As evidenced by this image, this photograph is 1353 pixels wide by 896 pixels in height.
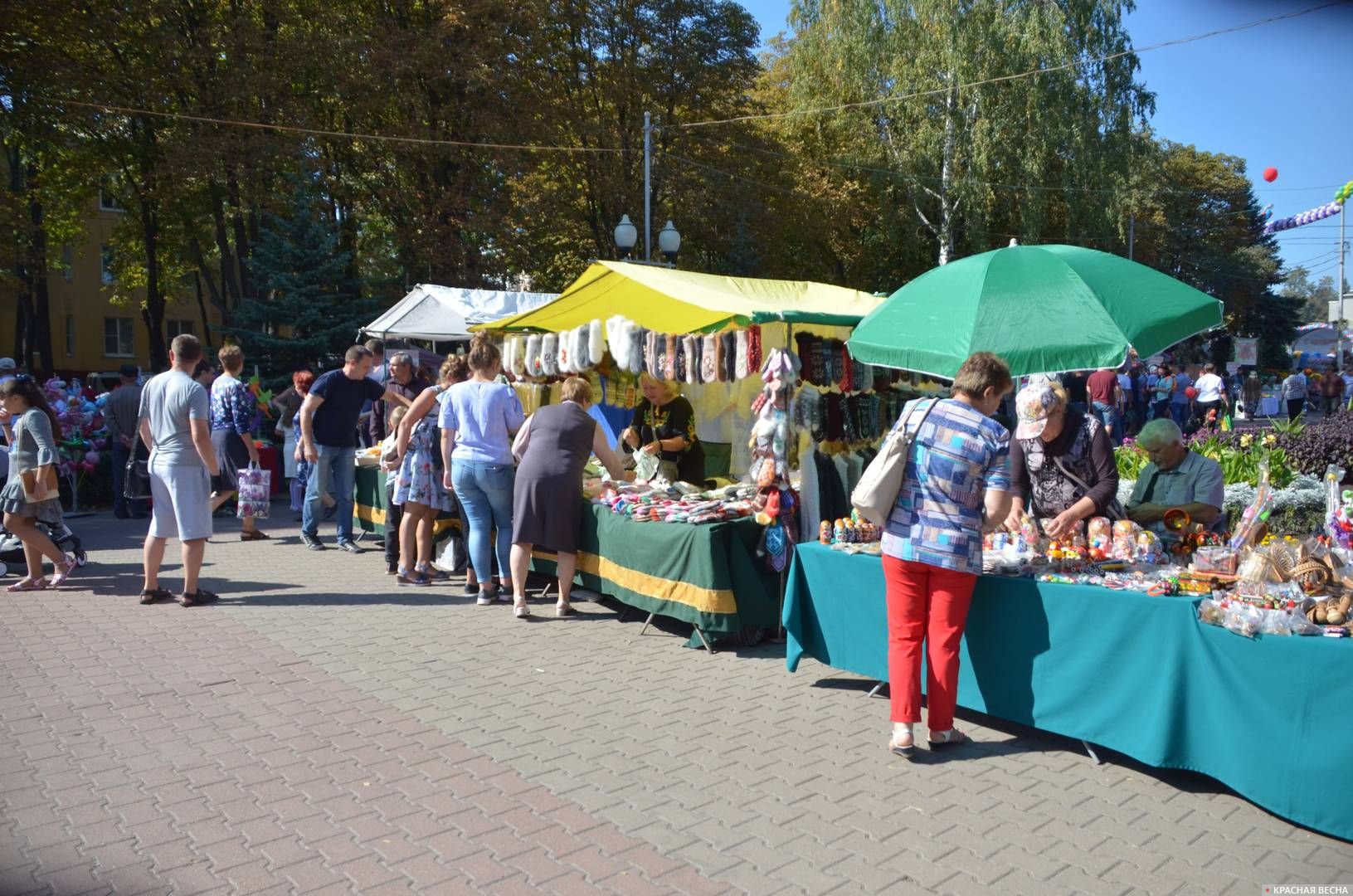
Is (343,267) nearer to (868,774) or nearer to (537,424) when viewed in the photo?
(537,424)

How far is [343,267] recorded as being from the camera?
18109 mm

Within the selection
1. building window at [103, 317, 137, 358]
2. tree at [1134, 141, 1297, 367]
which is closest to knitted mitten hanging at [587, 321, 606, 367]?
building window at [103, 317, 137, 358]

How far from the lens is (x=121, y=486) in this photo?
11.7m

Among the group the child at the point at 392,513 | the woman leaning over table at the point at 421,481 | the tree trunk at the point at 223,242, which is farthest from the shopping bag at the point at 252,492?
the tree trunk at the point at 223,242

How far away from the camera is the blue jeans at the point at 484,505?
268 inches

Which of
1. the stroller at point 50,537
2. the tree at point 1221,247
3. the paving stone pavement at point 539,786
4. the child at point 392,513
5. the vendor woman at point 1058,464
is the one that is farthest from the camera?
the tree at point 1221,247

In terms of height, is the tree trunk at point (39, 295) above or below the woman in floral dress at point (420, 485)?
above

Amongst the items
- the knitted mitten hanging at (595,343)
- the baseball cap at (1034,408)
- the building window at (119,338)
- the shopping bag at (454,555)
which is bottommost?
the shopping bag at (454,555)

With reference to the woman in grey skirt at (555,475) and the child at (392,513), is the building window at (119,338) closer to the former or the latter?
the child at (392,513)

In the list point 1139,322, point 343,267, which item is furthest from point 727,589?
point 343,267

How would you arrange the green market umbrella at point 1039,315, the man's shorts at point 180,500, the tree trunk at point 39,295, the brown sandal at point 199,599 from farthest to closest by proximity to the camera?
the tree trunk at point 39,295 < the brown sandal at point 199,599 < the man's shorts at point 180,500 < the green market umbrella at point 1039,315

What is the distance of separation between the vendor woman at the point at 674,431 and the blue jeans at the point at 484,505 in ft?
3.84

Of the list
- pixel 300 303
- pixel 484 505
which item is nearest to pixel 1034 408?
pixel 484 505

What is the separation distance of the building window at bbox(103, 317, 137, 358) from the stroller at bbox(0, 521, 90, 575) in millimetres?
34340
